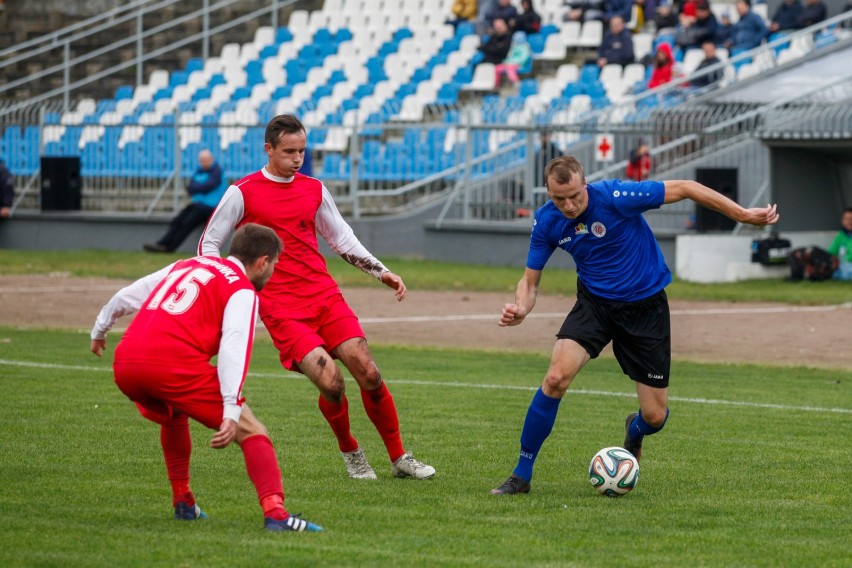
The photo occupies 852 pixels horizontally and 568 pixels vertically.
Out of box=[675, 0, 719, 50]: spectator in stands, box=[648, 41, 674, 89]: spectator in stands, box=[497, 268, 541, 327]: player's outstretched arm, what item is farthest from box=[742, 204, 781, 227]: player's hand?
box=[675, 0, 719, 50]: spectator in stands

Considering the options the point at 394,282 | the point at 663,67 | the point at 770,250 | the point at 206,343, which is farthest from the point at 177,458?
the point at 663,67

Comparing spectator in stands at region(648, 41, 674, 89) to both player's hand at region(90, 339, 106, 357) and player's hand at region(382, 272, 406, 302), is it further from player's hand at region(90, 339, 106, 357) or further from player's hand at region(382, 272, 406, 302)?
player's hand at region(90, 339, 106, 357)

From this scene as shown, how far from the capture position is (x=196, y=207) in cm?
2600

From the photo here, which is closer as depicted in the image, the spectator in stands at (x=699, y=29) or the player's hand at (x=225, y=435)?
the player's hand at (x=225, y=435)

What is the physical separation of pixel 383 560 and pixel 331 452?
3118 mm

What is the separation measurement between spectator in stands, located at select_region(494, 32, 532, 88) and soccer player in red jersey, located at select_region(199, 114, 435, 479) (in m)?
21.4

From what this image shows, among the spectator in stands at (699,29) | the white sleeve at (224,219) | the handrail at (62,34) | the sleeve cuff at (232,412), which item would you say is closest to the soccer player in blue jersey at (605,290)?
the white sleeve at (224,219)

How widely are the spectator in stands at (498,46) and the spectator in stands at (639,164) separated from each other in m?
7.57

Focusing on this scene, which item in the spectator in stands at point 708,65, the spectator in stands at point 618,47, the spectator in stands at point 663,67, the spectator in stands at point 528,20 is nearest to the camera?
the spectator in stands at point 663,67

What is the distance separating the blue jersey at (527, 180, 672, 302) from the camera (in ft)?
26.1

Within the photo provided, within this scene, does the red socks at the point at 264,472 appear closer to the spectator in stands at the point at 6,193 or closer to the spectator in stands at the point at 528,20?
the spectator in stands at the point at 6,193

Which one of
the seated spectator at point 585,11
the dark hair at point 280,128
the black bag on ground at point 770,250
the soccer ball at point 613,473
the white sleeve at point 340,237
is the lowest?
the soccer ball at point 613,473

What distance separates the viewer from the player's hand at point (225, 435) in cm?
591

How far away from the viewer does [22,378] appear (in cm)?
1214
